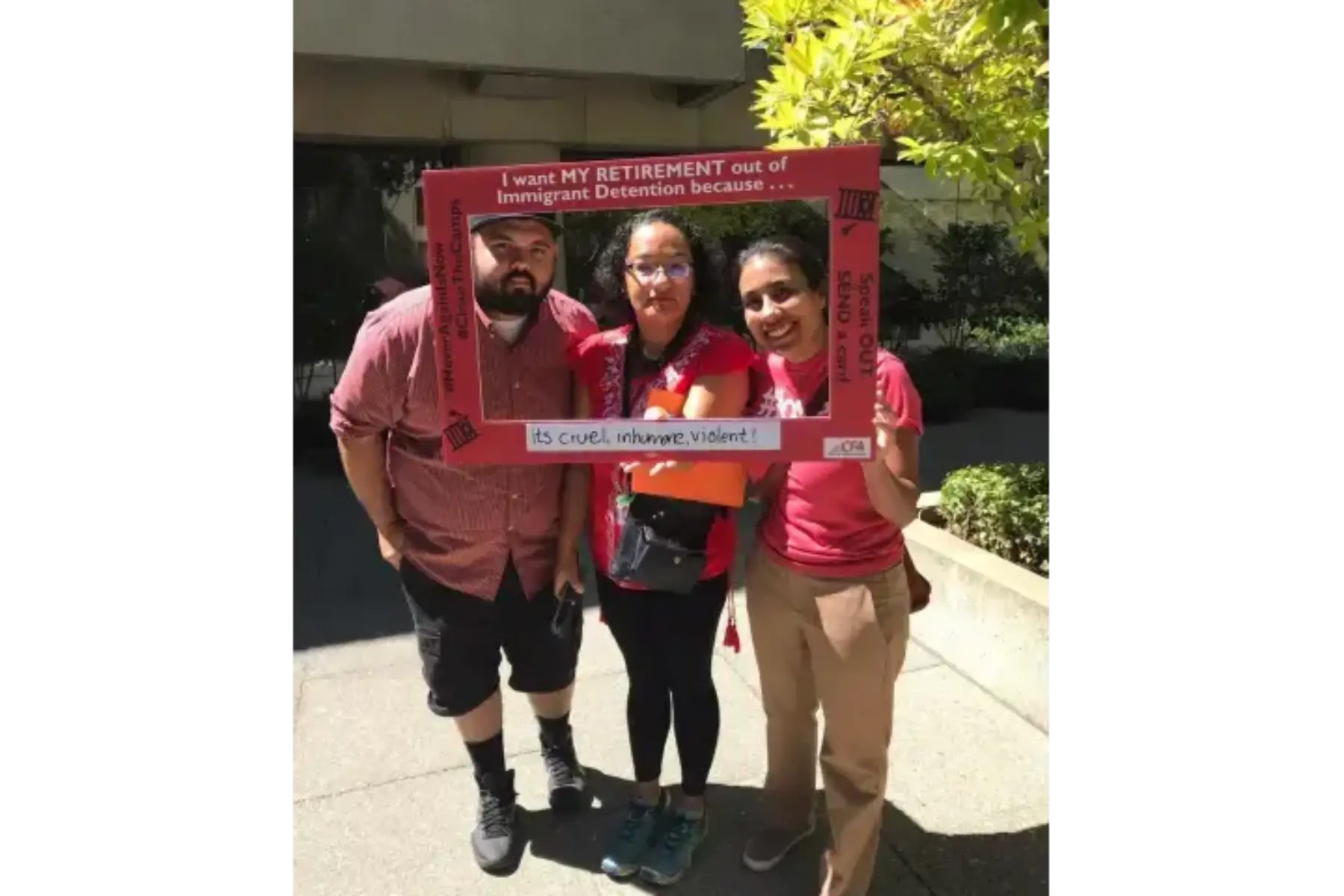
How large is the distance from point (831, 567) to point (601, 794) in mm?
1318

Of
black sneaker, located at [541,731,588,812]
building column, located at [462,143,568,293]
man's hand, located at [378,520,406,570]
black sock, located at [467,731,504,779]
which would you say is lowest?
black sneaker, located at [541,731,588,812]

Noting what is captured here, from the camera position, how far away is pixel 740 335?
2.19m

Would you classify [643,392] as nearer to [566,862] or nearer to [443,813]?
[566,862]

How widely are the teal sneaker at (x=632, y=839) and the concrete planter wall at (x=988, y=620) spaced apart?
4.92ft

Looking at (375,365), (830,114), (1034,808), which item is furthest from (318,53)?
(1034,808)

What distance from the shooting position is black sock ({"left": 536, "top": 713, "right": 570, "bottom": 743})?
117 inches

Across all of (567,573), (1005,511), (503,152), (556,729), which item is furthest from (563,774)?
(503,152)

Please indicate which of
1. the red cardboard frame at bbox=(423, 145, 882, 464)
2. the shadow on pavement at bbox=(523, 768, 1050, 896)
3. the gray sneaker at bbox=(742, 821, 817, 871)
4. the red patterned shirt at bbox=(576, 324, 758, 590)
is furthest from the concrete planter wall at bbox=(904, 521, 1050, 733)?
the red cardboard frame at bbox=(423, 145, 882, 464)

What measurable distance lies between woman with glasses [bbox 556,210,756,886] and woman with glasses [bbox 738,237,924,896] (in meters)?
0.11

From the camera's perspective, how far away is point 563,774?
117 inches

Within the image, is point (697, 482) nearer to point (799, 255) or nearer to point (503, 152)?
point (799, 255)

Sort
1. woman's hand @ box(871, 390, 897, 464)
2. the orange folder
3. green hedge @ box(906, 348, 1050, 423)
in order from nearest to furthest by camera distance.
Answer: woman's hand @ box(871, 390, 897, 464), the orange folder, green hedge @ box(906, 348, 1050, 423)

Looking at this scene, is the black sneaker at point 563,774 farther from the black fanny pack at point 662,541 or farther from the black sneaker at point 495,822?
the black fanny pack at point 662,541

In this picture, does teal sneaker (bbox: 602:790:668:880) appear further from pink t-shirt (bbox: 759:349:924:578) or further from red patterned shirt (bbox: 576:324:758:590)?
pink t-shirt (bbox: 759:349:924:578)
